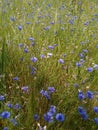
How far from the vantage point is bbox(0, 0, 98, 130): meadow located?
167 centimetres

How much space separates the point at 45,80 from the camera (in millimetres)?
2123

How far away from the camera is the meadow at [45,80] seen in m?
1.67

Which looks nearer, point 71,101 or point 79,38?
point 71,101

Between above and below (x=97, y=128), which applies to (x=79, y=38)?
above

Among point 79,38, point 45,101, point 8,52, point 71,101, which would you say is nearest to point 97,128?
point 71,101

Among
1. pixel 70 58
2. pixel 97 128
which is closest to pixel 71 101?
pixel 97 128

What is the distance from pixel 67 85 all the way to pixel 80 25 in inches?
58.1

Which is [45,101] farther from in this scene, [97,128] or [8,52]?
[8,52]

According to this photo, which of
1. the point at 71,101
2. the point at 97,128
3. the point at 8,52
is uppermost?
the point at 8,52

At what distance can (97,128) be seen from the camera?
5.72 feet

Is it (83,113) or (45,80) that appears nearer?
(83,113)

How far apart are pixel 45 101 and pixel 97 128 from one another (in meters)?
0.38

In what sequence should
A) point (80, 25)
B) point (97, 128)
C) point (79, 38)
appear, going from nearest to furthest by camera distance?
point (97, 128) → point (79, 38) → point (80, 25)

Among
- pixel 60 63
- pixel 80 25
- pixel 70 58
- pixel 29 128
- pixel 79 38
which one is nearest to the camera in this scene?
pixel 29 128
